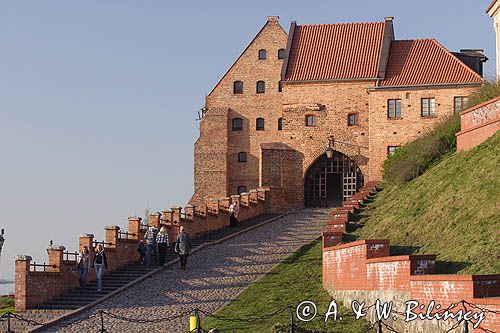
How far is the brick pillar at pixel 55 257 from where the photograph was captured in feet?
98.3

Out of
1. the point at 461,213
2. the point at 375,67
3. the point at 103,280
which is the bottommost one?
the point at 103,280

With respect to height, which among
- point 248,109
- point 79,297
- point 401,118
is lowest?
point 79,297

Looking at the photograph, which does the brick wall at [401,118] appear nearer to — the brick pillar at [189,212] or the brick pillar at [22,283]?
the brick pillar at [189,212]

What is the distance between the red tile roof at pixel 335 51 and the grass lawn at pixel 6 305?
83.8 feet

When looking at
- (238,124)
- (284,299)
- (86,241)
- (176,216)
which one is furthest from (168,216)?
(238,124)

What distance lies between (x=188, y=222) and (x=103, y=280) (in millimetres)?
8900

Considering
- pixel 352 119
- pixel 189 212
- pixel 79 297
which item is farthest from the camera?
pixel 352 119

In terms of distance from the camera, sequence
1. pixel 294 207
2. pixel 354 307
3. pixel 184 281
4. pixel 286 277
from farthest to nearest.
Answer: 1. pixel 294 207
2. pixel 184 281
3. pixel 286 277
4. pixel 354 307

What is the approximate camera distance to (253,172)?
59594 mm

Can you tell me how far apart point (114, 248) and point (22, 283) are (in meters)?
5.09

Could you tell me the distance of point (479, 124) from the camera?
26219mm

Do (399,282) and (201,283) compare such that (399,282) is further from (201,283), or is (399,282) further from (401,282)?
(201,283)

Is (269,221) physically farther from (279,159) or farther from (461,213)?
(461,213)

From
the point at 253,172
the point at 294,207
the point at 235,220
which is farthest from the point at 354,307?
the point at 253,172
